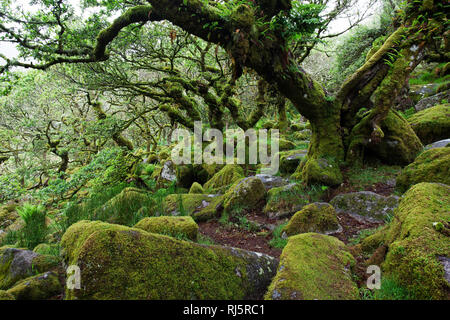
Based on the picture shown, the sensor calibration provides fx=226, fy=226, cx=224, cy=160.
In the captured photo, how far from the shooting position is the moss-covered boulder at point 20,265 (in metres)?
2.80

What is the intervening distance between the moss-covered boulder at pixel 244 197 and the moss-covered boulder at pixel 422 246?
3.27m

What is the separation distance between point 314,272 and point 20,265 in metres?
3.57

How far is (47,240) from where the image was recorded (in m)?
4.69

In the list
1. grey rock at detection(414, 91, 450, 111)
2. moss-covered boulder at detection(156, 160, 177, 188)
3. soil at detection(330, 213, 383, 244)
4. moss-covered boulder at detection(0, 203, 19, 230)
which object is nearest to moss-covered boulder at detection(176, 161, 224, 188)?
moss-covered boulder at detection(156, 160, 177, 188)

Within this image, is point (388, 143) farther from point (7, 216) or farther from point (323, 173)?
point (7, 216)

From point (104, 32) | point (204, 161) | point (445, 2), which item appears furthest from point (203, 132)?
point (445, 2)

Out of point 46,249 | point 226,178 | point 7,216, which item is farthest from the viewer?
point 7,216

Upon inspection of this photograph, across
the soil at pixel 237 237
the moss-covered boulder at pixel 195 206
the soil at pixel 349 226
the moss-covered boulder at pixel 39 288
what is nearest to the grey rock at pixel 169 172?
the moss-covered boulder at pixel 195 206

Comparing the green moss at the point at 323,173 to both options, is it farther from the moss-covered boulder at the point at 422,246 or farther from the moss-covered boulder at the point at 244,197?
the moss-covered boulder at the point at 422,246

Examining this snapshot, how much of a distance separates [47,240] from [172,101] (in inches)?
273

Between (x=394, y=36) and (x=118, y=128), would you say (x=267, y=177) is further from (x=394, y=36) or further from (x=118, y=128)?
(x=118, y=128)

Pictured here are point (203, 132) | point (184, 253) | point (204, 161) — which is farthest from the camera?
point (203, 132)

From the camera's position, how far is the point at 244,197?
570cm

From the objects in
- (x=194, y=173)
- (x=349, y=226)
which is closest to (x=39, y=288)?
(x=349, y=226)
